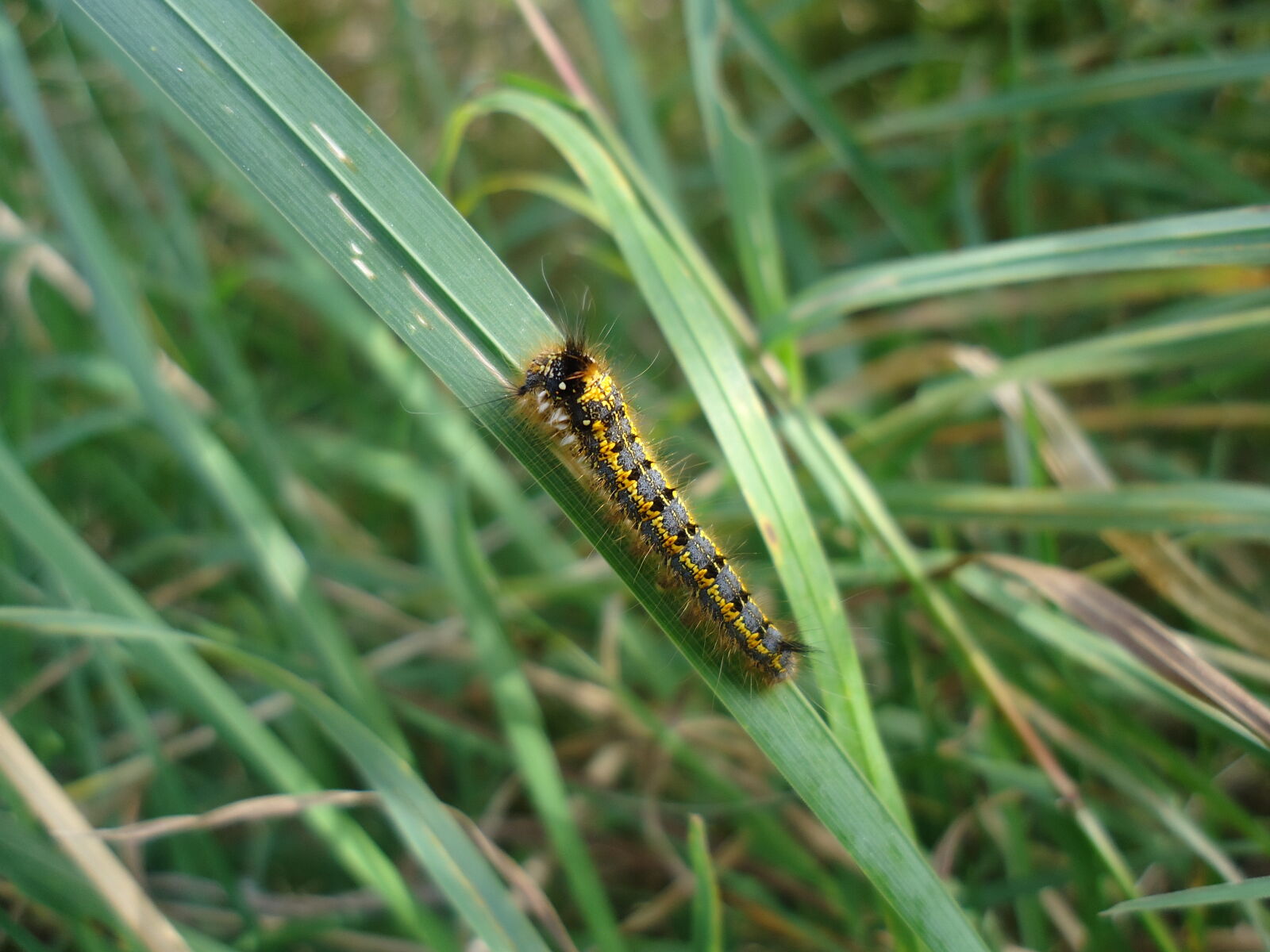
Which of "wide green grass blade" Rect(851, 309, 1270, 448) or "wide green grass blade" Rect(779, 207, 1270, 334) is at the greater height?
"wide green grass blade" Rect(779, 207, 1270, 334)

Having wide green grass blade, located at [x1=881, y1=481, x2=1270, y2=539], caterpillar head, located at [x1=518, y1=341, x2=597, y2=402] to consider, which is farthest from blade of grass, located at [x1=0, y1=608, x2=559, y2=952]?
wide green grass blade, located at [x1=881, y1=481, x2=1270, y2=539]

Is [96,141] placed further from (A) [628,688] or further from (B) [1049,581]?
(B) [1049,581]

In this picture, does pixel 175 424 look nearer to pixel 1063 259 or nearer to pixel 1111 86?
pixel 1063 259

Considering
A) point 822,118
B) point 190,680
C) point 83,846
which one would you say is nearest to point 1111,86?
point 822,118

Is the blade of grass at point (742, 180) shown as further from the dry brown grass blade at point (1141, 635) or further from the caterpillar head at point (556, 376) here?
the dry brown grass blade at point (1141, 635)

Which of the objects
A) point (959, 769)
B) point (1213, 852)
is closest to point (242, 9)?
point (959, 769)

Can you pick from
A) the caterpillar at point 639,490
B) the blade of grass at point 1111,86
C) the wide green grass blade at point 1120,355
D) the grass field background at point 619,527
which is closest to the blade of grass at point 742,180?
the grass field background at point 619,527

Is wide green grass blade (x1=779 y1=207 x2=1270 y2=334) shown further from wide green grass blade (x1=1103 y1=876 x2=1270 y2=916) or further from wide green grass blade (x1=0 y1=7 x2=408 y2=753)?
wide green grass blade (x1=0 y1=7 x2=408 y2=753)
